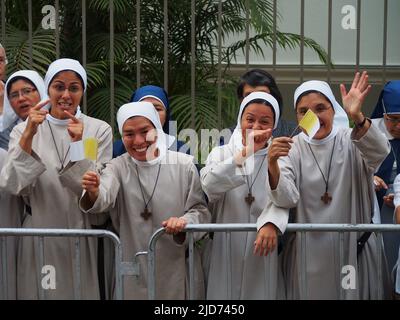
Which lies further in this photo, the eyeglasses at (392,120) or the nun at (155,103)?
the nun at (155,103)

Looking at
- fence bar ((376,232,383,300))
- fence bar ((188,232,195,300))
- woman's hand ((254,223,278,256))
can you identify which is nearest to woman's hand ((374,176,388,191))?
fence bar ((376,232,383,300))

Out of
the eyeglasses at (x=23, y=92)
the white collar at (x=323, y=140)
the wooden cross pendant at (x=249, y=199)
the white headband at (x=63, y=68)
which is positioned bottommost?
the wooden cross pendant at (x=249, y=199)

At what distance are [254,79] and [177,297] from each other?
131 centimetres

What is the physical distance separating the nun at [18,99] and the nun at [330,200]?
1.44m

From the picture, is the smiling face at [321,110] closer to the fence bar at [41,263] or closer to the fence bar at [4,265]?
the fence bar at [41,263]

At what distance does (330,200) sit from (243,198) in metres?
0.43

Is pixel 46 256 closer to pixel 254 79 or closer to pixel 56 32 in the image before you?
pixel 254 79

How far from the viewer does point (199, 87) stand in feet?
26.8

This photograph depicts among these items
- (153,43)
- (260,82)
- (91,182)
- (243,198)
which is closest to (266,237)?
(243,198)

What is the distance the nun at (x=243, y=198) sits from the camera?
522 cm

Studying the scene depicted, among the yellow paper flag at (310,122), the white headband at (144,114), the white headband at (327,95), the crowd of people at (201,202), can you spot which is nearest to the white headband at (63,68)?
the crowd of people at (201,202)

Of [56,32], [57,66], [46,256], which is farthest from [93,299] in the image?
[56,32]
